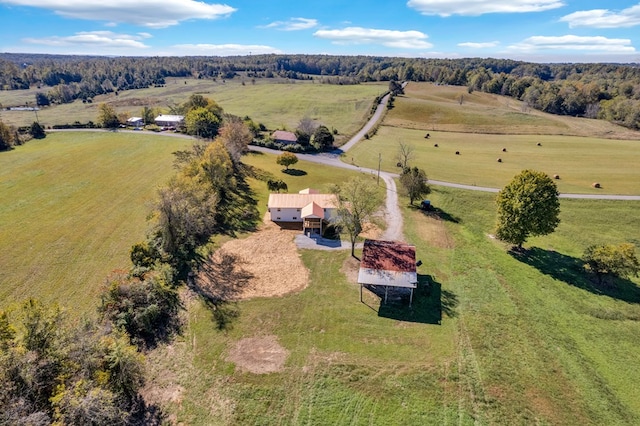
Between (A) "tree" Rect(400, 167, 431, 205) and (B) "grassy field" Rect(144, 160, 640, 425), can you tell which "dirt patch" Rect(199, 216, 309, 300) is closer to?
(B) "grassy field" Rect(144, 160, 640, 425)

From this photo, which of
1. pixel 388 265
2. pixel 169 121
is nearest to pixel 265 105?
pixel 169 121

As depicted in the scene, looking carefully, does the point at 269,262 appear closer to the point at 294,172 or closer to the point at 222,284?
the point at 222,284

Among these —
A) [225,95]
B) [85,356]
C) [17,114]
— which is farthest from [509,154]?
[17,114]

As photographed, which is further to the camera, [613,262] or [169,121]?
[169,121]

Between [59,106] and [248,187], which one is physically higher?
[59,106]

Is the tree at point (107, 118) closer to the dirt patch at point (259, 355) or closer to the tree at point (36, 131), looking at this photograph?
the tree at point (36, 131)

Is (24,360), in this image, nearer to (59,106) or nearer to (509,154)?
(509,154)
